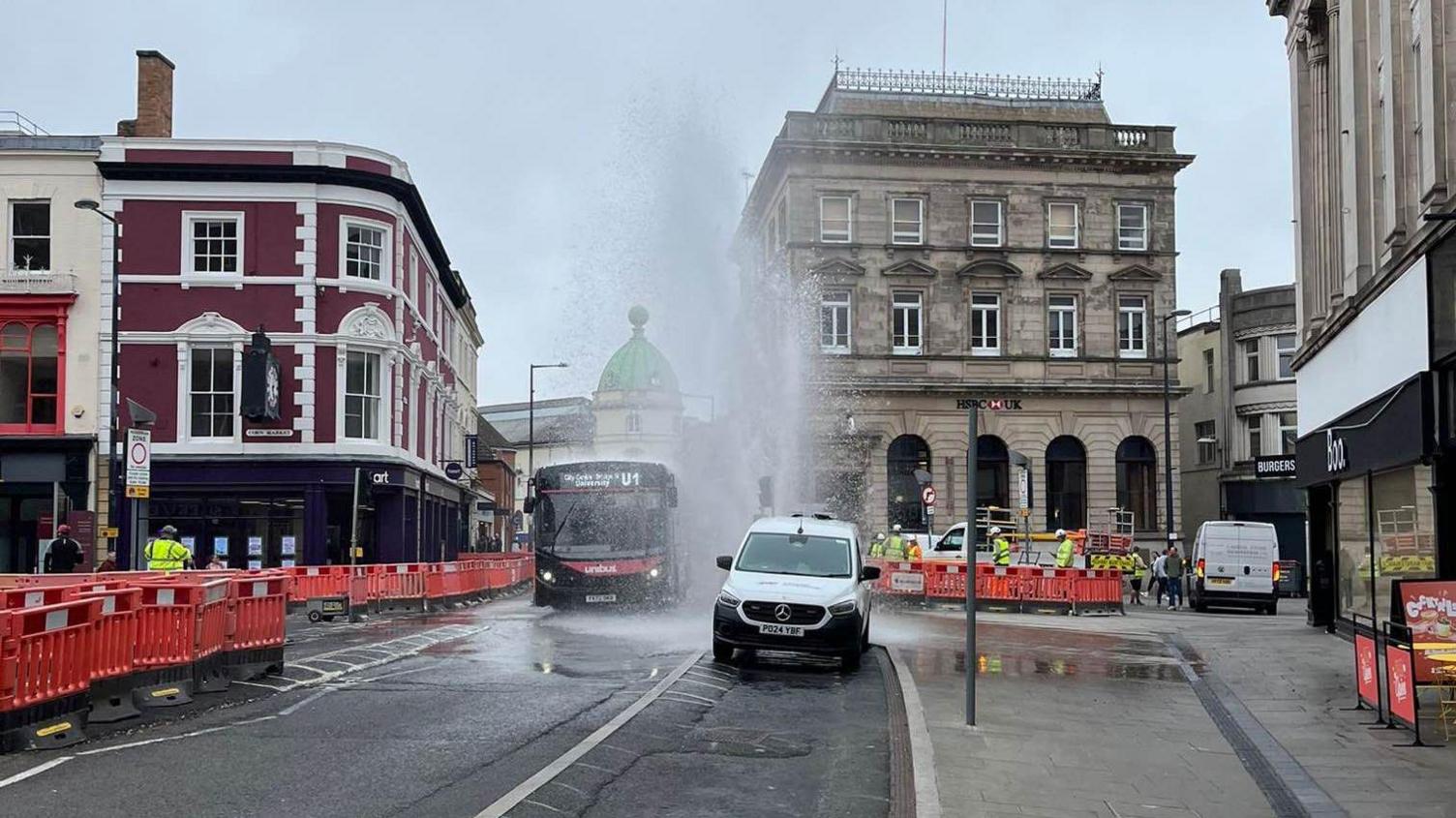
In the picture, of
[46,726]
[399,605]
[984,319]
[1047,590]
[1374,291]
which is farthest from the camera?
[984,319]

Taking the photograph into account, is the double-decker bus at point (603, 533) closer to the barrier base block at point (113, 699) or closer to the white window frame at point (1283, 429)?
the barrier base block at point (113, 699)

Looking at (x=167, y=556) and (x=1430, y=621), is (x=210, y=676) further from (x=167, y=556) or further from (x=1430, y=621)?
(x=1430, y=621)

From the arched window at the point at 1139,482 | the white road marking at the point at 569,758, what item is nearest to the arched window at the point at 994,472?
the arched window at the point at 1139,482

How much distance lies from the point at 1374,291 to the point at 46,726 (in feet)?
57.8

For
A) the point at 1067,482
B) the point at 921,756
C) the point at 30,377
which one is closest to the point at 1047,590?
the point at 921,756

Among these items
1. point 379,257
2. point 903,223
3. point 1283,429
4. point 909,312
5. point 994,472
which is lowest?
point 994,472

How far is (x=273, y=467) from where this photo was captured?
125 feet

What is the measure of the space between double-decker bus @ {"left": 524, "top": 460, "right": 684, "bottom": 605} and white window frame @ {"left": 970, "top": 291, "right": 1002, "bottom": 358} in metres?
29.9

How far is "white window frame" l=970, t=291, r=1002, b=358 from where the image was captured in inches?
2254

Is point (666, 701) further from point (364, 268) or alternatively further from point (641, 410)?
point (641, 410)

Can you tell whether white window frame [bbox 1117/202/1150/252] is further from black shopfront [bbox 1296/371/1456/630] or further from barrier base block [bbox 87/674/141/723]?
barrier base block [bbox 87/674/141/723]

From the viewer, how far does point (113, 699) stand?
41.1 feet

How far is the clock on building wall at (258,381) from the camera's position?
37094 millimetres

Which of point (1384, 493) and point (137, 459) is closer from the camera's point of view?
point (1384, 493)
